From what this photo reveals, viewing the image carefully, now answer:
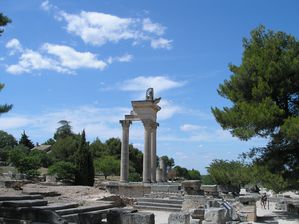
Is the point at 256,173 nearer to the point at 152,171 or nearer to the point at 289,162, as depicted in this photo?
the point at 289,162

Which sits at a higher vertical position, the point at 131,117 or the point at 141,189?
the point at 131,117

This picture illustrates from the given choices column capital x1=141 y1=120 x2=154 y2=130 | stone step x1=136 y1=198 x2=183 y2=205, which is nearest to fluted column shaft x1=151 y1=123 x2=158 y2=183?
column capital x1=141 y1=120 x2=154 y2=130

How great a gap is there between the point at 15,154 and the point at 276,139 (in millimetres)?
48792

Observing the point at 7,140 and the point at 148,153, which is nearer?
the point at 148,153

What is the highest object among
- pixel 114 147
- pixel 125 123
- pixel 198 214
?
pixel 114 147

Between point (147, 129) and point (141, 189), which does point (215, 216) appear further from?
point (147, 129)

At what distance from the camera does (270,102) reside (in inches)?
689

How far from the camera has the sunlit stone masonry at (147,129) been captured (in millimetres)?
32969

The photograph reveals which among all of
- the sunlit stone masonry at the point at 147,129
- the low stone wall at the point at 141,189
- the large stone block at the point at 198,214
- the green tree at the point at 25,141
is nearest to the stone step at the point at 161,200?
the low stone wall at the point at 141,189

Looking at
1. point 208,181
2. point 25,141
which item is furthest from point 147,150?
point 25,141

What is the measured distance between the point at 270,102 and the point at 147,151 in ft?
54.5

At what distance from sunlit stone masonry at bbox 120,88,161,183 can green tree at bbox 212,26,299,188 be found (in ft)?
46.2

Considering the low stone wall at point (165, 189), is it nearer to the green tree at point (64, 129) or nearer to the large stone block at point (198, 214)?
the large stone block at point (198, 214)

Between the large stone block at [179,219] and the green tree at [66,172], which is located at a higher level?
the green tree at [66,172]
